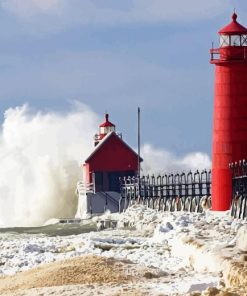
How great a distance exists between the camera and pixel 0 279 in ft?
97.3

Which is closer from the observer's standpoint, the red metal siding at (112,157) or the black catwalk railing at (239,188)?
the black catwalk railing at (239,188)

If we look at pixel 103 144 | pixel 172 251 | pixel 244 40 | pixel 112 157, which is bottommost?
pixel 172 251

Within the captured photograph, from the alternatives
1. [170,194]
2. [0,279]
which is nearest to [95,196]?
[170,194]

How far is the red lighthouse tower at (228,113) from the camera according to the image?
160ft

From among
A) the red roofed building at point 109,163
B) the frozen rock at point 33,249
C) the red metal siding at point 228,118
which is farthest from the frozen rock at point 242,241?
the red roofed building at point 109,163

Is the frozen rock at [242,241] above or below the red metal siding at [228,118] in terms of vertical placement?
below

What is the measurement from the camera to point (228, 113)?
48719mm

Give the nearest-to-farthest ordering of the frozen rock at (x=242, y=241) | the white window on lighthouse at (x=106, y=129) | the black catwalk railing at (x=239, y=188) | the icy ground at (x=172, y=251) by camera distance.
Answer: the icy ground at (x=172, y=251) → the frozen rock at (x=242, y=241) → the black catwalk railing at (x=239, y=188) → the white window on lighthouse at (x=106, y=129)

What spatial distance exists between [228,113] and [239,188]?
110 inches

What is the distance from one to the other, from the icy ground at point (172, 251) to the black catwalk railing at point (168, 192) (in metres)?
13.4

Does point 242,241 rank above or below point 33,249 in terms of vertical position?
above

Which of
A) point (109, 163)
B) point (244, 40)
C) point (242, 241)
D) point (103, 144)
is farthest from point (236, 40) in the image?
point (109, 163)

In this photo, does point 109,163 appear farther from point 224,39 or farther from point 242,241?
point 242,241

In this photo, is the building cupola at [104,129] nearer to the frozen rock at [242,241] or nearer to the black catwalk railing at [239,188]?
the black catwalk railing at [239,188]
